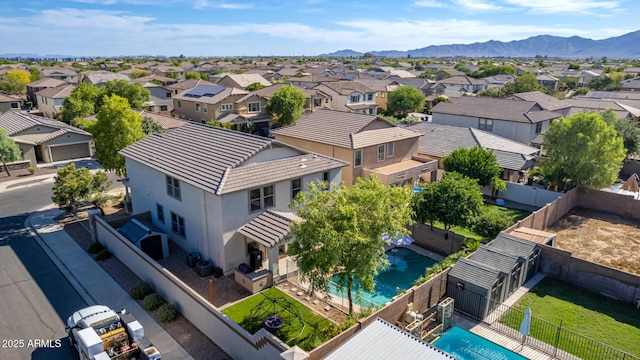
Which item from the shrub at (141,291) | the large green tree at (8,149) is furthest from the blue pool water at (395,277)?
the large green tree at (8,149)

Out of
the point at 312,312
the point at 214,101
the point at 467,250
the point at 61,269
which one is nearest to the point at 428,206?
the point at 467,250

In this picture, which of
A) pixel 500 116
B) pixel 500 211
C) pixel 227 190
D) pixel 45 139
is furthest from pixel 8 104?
pixel 500 211

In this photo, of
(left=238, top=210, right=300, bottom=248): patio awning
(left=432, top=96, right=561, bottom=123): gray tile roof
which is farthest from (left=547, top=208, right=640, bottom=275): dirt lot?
(left=432, top=96, right=561, bottom=123): gray tile roof

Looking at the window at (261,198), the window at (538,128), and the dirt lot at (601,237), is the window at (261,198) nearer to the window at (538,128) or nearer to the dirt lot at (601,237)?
the dirt lot at (601,237)

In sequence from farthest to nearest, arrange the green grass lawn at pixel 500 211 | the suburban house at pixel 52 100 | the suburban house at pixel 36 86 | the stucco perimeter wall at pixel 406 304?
the suburban house at pixel 36 86
the suburban house at pixel 52 100
the green grass lawn at pixel 500 211
the stucco perimeter wall at pixel 406 304

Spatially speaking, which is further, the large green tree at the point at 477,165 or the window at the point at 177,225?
the large green tree at the point at 477,165

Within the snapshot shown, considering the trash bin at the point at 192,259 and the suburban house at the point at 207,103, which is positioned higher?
the suburban house at the point at 207,103

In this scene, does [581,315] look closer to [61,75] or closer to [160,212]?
[160,212]

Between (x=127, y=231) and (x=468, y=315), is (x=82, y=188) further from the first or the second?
(x=468, y=315)
